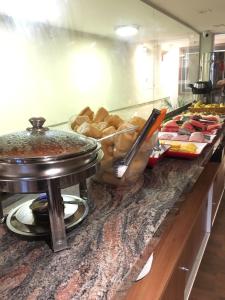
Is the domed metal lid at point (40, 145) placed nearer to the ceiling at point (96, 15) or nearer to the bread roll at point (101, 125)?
the bread roll at point (101, 125)

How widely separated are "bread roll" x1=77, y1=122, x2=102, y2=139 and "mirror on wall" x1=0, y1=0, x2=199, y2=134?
260 millimetres

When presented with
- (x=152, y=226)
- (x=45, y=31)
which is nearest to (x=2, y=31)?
(x=45, y=31)

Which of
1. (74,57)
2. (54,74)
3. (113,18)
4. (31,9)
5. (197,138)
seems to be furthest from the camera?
(113,18)

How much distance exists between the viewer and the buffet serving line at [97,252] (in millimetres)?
433

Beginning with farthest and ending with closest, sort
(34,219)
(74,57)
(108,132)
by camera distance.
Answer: (74,57) → (108,132) → (34,219)

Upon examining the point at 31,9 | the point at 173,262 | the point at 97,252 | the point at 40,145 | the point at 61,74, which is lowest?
the point at 173,262

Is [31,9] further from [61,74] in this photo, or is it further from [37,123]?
[37,123]

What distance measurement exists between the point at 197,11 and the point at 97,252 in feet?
7.51

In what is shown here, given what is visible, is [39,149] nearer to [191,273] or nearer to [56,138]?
[56,138]

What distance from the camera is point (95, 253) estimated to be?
1.69 feet

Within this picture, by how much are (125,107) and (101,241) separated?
3.87ft

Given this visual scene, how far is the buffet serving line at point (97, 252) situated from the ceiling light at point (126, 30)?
107 centimetres

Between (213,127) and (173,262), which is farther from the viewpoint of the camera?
(213,127)

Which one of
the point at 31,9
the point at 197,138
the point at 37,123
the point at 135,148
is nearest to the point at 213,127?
the point at 197,138
